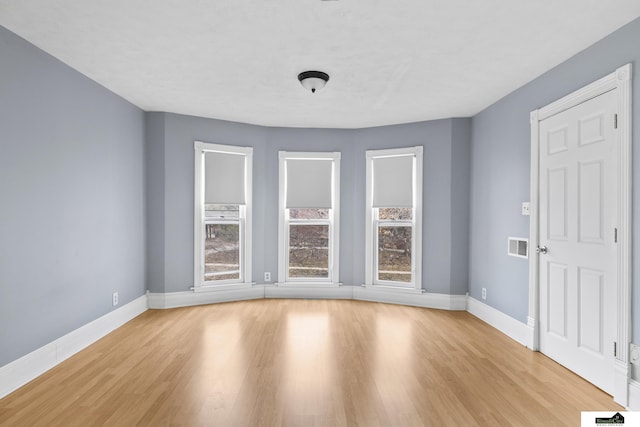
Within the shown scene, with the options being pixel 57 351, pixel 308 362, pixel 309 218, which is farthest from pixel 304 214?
pixel 57 351

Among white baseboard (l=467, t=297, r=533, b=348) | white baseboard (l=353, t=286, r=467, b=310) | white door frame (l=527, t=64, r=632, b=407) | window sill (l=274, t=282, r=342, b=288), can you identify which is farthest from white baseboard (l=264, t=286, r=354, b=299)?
white door frame (l=527, t=64, r=632, b=407)

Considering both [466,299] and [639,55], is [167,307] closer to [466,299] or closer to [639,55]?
[466,299]

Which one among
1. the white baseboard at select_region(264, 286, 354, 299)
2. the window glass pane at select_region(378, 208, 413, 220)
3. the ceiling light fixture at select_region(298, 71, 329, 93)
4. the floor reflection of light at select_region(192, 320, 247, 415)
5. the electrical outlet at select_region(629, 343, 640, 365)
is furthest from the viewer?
the white baseboard at select_region(264, 286, 354, 299)

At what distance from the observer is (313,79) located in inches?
141

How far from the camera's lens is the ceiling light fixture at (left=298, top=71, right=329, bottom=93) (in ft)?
11.7

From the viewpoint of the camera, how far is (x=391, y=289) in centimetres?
562

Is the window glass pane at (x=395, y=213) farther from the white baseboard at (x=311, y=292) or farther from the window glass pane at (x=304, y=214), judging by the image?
the white baseboard at (x=311, y=292)

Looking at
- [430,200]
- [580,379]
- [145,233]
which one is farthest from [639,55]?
[145,233]

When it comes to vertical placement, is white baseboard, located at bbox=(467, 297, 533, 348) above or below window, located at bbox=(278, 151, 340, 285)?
below

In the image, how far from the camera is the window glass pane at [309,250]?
234 inches

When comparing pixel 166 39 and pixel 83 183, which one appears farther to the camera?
pixel 83 183

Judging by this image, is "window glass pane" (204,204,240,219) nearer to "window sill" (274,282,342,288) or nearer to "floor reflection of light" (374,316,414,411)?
"window sill" (274,282,342,288)

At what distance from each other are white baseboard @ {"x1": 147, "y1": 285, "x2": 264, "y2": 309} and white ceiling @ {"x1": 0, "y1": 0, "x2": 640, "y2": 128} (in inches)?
105

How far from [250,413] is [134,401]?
0.87 m
